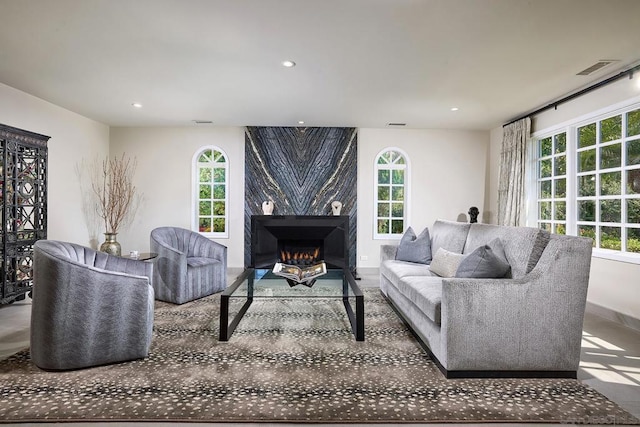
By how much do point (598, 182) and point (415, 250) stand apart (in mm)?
2169

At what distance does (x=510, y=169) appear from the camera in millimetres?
5469

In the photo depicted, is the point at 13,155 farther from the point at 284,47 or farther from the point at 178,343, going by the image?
the point at 284,47

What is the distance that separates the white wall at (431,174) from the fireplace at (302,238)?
1.79 feet

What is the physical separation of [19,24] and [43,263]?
1.85 metres

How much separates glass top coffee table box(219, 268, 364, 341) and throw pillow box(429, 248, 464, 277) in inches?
32.8

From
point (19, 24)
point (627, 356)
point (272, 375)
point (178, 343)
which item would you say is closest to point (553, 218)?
point (627, 356)

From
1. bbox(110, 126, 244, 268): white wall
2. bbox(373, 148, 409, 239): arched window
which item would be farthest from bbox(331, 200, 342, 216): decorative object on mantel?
bbox(110, 126, 244, 268): white wall

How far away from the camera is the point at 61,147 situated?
500cm

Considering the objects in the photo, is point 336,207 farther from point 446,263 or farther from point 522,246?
point 522,246

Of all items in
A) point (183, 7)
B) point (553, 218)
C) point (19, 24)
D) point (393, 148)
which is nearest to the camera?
point (183, 7)

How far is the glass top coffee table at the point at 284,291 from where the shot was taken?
2904 millimetres

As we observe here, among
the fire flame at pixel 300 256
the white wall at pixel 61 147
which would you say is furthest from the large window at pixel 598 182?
the white wall at pixel 61 147

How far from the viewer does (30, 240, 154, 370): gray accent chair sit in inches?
89.1

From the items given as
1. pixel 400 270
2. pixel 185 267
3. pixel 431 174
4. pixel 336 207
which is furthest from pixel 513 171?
pixel 185 267
